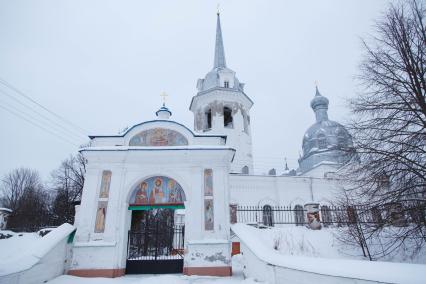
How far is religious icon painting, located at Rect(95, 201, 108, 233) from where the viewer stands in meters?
11.7

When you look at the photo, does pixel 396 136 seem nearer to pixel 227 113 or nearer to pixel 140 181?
pixel 140 181

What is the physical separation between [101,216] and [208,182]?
15.7 ft

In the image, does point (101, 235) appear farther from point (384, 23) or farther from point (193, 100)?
point (193, 100)

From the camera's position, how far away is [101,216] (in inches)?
469

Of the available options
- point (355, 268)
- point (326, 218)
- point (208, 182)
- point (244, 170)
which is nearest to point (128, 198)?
point (208, 182)

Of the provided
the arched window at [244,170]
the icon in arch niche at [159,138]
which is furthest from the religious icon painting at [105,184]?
the arched window at [244,170]

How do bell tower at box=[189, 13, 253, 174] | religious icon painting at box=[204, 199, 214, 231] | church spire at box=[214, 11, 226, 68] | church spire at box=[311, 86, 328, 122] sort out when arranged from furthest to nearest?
church spire at box=[311, 86, 328, 122] → church spire at box=[214, 11, 226, 68] → bell tower at box=[189, 13, 253, 174] → religious icon painting at box=[204, 199, 214, 231]

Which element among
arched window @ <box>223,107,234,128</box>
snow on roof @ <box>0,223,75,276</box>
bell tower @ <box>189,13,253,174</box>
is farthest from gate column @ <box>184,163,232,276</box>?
arched window @ <box>223,107,234,128</box>

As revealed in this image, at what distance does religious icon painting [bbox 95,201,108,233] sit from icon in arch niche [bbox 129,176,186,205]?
1.12m

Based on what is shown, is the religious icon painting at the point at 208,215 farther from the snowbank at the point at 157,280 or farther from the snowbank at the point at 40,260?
the snowbank at the point at 40,260

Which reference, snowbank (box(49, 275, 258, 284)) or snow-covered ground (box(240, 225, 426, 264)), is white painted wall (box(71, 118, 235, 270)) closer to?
snowbank (box(49, 275, 258, 284))

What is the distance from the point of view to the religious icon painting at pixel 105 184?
1224 centimetres

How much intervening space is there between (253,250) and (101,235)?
6.38m

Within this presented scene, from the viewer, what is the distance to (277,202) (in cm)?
2459
